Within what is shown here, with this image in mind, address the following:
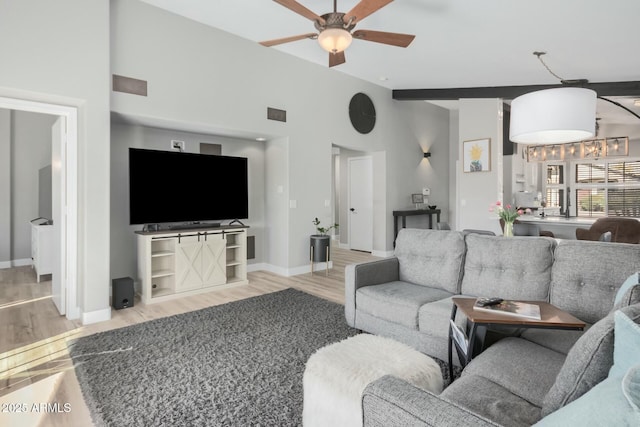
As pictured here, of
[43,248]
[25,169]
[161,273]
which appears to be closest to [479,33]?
[161,273]

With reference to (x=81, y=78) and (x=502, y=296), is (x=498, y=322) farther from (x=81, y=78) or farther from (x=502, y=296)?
(x=81, y=78)

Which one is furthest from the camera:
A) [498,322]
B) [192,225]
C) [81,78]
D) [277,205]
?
[277,205]

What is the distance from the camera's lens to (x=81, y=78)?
3.26 m

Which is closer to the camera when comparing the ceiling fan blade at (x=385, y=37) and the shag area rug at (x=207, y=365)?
the shag area rug at (x=207, y=365)

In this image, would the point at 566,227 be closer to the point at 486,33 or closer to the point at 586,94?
the point at 486,33

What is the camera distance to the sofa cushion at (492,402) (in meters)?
1.21

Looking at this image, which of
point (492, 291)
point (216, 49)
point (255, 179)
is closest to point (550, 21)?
point (492, 291)

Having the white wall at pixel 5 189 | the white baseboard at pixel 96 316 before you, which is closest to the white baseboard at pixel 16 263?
the white wall at pixel 5 189

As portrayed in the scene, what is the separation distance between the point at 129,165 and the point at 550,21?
186 inches

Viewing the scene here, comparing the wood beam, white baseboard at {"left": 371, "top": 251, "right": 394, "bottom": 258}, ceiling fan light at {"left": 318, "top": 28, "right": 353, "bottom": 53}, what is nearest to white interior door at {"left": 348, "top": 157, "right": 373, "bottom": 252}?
white baseboard at {"left": 371, "top": 251, "right": 394, "bottom": 258}

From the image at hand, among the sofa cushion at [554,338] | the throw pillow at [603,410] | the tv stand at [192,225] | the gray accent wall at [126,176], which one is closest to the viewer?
the throw pillow at [603,410]

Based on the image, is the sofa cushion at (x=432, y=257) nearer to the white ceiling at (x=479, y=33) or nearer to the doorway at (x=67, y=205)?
the white ceiling at (x=479, y=33)

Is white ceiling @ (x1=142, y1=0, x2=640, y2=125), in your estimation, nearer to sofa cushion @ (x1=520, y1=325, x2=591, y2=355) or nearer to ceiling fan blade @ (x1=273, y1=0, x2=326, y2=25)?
ceiling fan blade @ (x1=273, y1=0, x2=326, y2=25)

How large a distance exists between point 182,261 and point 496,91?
5486mm
